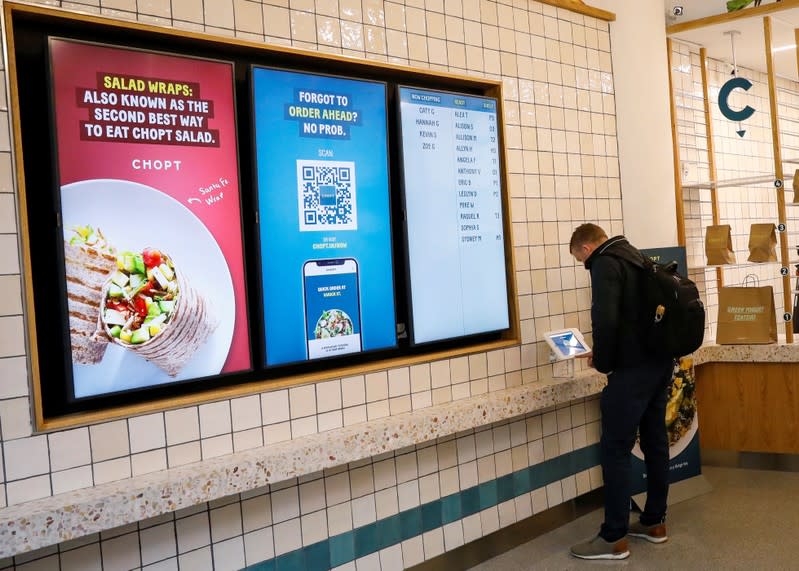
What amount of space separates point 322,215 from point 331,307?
1.32ft

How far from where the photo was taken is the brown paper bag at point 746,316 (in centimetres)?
501

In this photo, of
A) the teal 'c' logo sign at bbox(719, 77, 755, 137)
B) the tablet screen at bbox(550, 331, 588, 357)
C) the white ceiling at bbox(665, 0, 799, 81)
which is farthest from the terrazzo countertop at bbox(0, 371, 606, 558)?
the white ceiling at bbox(665, 0, 799, 81)

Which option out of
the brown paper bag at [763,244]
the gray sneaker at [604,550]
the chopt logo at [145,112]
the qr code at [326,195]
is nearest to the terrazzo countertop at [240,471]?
the gray sneaker at [604,550]

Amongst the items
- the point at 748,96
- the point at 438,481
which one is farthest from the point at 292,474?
the point at 748,96

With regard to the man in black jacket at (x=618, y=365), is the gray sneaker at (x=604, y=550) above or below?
below

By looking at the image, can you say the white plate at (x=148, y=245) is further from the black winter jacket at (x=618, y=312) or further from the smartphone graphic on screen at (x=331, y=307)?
the black winter jacket at (x=618, y=312)

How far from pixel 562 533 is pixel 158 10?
3.30m

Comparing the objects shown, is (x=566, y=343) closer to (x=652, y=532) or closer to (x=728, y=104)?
(x=652, y=532)

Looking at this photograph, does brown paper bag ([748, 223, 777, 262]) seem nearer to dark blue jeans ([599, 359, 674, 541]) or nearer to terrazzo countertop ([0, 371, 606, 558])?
dark blue jeans ([599, 359, 674, 541])

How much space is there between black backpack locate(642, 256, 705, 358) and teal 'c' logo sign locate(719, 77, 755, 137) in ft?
7.80

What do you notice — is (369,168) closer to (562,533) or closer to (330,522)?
(330,522)

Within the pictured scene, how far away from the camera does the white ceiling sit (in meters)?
5.20

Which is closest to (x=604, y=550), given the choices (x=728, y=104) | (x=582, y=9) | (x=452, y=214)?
(x=452, y=214)

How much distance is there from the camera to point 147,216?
2.76m
